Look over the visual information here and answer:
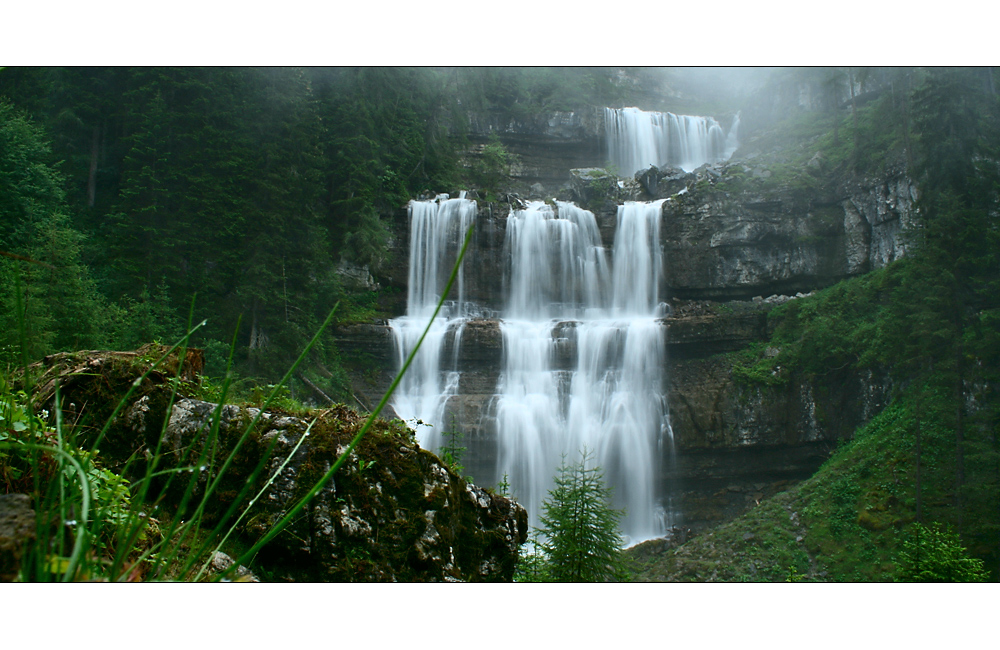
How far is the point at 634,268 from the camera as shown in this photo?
13.0 meters

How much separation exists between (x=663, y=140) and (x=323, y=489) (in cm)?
1798

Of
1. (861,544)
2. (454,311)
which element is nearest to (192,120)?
(454,311)

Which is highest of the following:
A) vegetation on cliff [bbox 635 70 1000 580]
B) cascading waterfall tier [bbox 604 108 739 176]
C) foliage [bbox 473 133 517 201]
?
cascading waterfall tier [bbox 604 108 739 176]

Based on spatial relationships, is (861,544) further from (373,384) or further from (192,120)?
(192,120)

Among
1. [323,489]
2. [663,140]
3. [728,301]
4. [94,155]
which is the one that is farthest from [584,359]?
[663,140]

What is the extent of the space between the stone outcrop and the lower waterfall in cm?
675

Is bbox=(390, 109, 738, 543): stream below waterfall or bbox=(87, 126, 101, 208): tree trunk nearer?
bbox=(87, 126, 101, 208): tree trunk

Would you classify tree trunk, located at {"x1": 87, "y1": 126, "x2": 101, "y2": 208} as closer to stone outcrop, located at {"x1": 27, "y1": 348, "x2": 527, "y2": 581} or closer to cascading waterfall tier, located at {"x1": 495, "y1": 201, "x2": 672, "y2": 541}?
cascading waterfall tier, located at {"x1": 495, "y1": 201, "x2": 672, "y2": 541}

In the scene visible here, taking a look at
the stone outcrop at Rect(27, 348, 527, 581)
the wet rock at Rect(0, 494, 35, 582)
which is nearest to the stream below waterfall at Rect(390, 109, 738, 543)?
the stone outcrop at Rect(27, 348, 527, 581)

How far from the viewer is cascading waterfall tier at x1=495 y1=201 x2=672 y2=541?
1020cm

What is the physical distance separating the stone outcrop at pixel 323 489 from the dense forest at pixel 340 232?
232 cm

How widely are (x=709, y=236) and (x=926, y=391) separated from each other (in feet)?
19.6

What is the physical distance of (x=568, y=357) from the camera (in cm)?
1123

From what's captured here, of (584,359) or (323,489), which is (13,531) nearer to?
(323,489)
